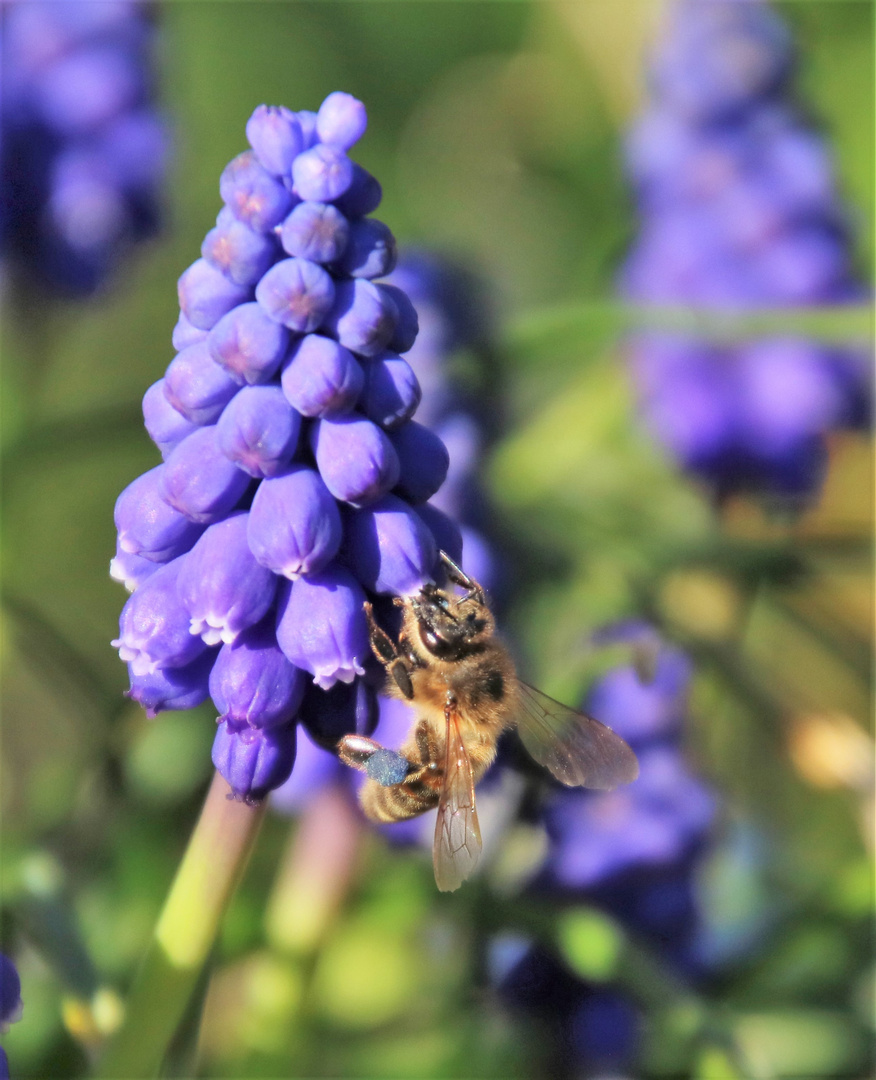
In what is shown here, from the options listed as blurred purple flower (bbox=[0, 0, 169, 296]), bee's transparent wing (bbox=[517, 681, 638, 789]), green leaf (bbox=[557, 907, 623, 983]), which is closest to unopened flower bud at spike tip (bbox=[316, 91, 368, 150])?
bee's transparent wing (bbox=[517, 681, 638, 789])

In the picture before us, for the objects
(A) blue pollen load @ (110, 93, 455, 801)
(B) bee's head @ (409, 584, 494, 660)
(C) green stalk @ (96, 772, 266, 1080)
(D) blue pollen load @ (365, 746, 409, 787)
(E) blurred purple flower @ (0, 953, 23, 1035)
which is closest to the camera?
(E) blurred purple flower @ (0, 953, 23, 1035)

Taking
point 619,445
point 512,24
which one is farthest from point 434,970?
point 512,24

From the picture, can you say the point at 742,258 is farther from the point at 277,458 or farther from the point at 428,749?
the point at 277,458

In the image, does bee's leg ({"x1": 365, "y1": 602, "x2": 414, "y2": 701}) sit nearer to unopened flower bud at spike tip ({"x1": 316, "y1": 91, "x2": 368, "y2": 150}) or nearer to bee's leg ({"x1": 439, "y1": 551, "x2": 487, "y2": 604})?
bee's leg ({"x1": 439, "y1": 551, "x2": 487, "y2": 604})

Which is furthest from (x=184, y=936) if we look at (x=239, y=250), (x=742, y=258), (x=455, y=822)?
(x=742, y=258)

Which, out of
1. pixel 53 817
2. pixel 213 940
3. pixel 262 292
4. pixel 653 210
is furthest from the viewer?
pixel 653 210

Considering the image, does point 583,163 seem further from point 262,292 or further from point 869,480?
point 262,292
